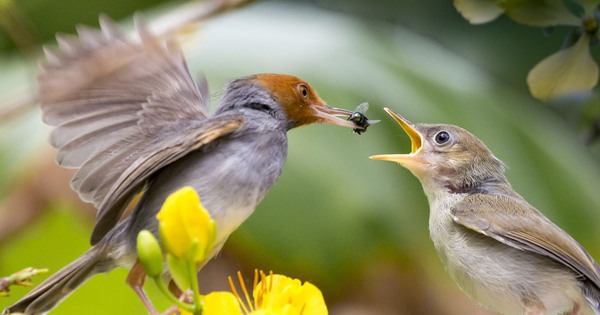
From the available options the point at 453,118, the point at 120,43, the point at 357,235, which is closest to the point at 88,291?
the point at 120,43

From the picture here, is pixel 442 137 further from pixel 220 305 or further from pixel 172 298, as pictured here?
pixel 172 298

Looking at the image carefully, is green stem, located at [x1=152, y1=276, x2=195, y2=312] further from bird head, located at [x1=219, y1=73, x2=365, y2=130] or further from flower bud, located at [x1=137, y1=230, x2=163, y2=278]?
bird head, located at [x1=219, y1=73, x2=365, y2=130]

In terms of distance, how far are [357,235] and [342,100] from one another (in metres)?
0.51

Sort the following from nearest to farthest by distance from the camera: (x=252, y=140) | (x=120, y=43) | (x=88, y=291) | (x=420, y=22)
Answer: (x=120, y=43), (x=252, y=140), (x=88, y=291), (x=420, y=22)

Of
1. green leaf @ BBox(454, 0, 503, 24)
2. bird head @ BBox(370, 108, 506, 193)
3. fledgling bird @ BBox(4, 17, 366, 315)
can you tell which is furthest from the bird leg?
green leaf @ BBox(454, 0, 503, 24)

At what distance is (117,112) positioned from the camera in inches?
63.8

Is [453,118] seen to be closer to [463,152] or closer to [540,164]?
[540,164]

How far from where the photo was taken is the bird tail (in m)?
1.46

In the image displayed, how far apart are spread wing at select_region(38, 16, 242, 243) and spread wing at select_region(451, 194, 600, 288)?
0.48 m

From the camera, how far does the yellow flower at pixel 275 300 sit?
1348 mm

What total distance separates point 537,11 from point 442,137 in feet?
1.04

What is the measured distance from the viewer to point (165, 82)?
5.65 feet

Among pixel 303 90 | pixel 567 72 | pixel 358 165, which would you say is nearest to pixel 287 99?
pixel 303 90

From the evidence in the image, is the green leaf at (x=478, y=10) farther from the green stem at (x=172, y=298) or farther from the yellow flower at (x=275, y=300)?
the green stem at (x=172, y=298)
